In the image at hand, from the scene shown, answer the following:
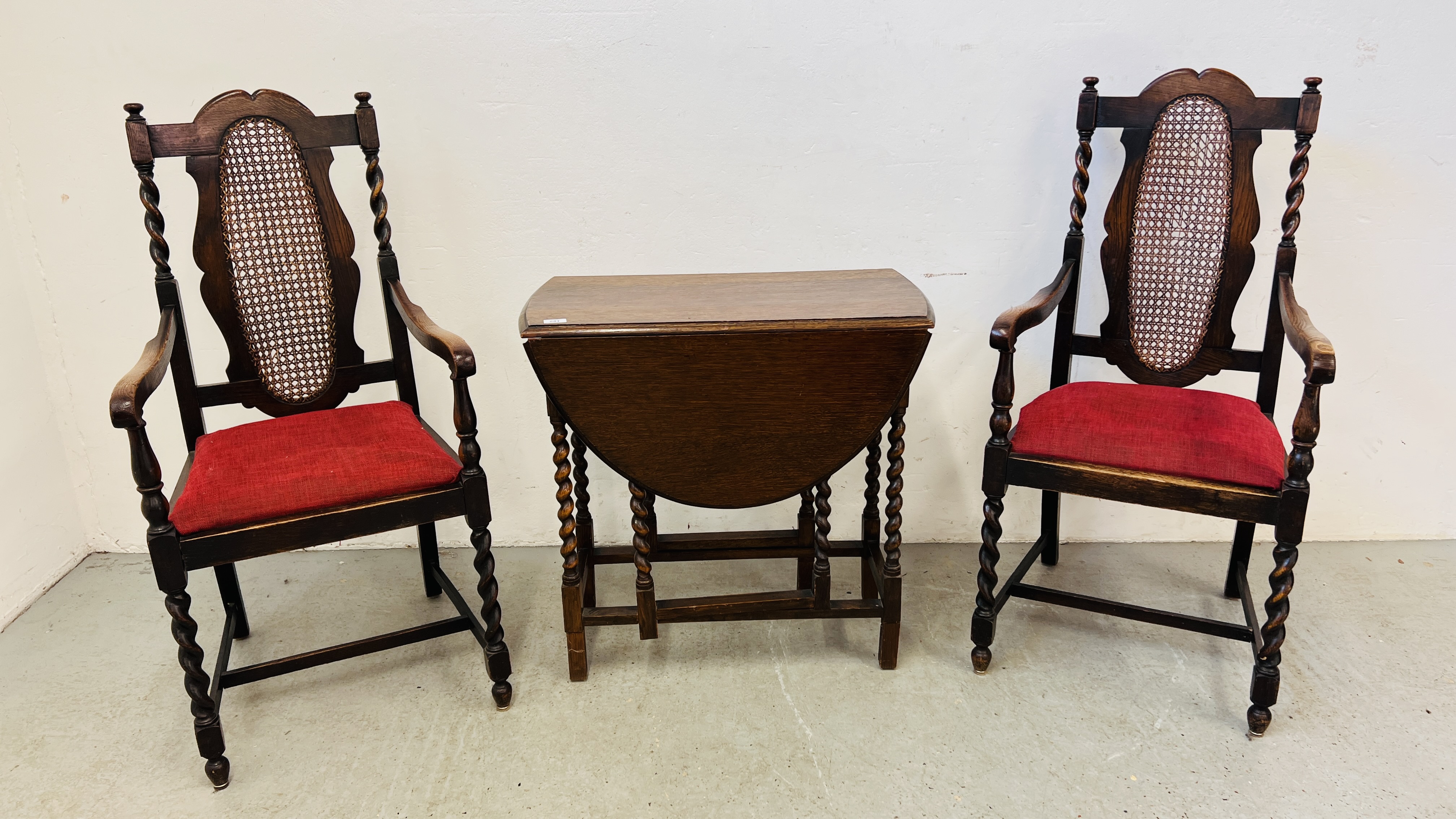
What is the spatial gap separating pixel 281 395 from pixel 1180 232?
2121mm

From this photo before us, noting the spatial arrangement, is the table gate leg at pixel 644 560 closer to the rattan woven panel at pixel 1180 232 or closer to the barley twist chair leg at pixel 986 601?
the barley twist chair leg at pixel 986 601

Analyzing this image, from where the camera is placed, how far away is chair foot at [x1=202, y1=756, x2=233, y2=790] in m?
1.75

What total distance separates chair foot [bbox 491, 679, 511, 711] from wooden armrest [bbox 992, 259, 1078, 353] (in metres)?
1.27

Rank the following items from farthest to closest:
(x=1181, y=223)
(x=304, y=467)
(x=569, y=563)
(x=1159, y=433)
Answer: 1. (x=1181, y=223)
2. (x=569, y=563)
3. (x=1159, y=433)
4. (x=304, y=467)

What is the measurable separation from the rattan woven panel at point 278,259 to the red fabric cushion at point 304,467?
5.3 inches

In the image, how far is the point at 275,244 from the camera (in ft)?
6.63

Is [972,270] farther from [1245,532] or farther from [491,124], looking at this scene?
[491,124]

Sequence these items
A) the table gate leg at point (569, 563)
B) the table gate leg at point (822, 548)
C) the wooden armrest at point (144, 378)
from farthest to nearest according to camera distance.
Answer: the table gate leg at point (822, 548) < the table gate leg at point (569, 563) < the wooden armrest at point (144, 378)

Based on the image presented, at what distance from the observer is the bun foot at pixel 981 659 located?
2.07 m

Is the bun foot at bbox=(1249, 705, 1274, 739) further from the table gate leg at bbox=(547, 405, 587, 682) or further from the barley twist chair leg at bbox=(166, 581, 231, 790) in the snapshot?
the barley twist chair leg at bbox=(166, 581, 231, 790)

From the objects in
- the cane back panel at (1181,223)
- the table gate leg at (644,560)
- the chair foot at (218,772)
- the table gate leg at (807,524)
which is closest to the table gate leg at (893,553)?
the table gate leg at (807,524)

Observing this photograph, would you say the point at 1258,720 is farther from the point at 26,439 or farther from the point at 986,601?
the point at 26,439

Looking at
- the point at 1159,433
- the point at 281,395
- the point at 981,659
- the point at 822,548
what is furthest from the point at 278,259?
the point at 1159,433

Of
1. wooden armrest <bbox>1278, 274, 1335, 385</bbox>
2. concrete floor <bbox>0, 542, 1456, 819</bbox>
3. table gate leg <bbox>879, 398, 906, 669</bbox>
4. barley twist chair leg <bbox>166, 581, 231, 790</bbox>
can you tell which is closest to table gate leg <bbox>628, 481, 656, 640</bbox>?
concrete floor <bbox>0, 542, 1456, 819</bbox>
